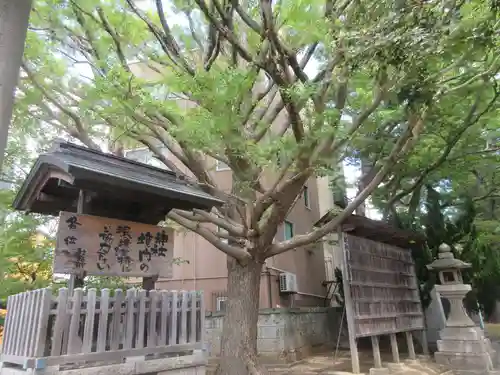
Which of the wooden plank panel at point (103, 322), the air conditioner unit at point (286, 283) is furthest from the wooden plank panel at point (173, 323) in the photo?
the air conditioner unit at point (286, 283)

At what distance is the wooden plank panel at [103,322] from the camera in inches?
204

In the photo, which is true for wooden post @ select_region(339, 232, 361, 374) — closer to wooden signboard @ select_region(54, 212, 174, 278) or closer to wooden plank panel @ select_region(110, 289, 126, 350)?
wooden signboard @ select_region(54, 212, 174, 278)

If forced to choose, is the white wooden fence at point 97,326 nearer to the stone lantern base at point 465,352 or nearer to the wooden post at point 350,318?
the wooden post at point 350,318

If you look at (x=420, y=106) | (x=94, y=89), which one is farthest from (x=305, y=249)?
(x=94, y=89)

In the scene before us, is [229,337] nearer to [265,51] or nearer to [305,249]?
[265,51]

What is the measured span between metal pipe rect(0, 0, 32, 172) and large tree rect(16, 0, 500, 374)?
3584 mm

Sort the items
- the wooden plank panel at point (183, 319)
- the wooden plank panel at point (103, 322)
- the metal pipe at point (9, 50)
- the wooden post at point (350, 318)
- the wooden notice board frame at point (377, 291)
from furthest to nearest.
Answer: the wooden notice board frame at point (377, 291)
the wooden post at point (350, 318)
the wooden plank panel at point (183, 319)
the wooden plank panel at point (103, 322)
the metal pipe at point (9, 50)

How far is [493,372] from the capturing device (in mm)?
10898

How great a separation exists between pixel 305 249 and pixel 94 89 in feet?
46.0

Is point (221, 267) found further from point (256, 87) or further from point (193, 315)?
point (193, 315)

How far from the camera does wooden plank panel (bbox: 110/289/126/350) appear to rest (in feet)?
17.6

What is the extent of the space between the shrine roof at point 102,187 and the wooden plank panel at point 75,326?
1.32 m

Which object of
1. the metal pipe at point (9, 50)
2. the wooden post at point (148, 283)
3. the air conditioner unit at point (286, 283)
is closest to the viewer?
the metal pipe at point (9, 50)

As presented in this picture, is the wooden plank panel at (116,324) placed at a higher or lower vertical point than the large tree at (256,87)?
lower
